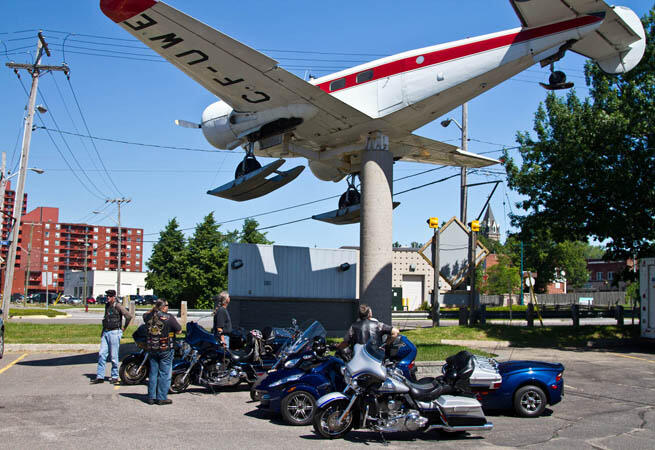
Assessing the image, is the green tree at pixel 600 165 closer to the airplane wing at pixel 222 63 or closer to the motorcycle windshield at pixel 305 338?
the airplane wing at pixel 222 63

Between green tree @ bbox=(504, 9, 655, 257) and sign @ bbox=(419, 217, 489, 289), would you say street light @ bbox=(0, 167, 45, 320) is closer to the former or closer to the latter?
sign @ bbox=(419, 217, 489, 289)

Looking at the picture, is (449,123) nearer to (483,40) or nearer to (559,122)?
(559,122)

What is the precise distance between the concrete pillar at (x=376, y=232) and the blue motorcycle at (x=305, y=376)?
731 centimetres

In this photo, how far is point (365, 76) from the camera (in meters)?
15.8

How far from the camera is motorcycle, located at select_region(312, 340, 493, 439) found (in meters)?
7.21

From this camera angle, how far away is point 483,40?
555 inches

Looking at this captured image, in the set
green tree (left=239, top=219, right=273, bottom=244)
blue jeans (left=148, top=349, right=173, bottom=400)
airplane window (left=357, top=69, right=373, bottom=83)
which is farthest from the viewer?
green tree (left=239, top=219, right=273, bottom=244)

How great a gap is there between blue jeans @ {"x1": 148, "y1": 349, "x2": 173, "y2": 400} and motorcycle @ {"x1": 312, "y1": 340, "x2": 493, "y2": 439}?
3.35 metres

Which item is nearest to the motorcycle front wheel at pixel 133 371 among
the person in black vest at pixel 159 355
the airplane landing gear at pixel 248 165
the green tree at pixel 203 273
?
the person in black vest at pixel 159 355

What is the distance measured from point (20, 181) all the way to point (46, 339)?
13.1 m

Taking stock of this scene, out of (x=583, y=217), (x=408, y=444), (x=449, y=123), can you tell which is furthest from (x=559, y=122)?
(x=408, y=444)

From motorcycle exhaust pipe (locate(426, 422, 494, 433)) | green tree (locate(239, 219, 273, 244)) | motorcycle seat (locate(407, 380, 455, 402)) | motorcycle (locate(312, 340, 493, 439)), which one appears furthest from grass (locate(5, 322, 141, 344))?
green tree (locate(239, 219, 273, 244))

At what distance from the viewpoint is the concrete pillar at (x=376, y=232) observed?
16.3 m

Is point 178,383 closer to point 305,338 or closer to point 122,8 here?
point 305,338
